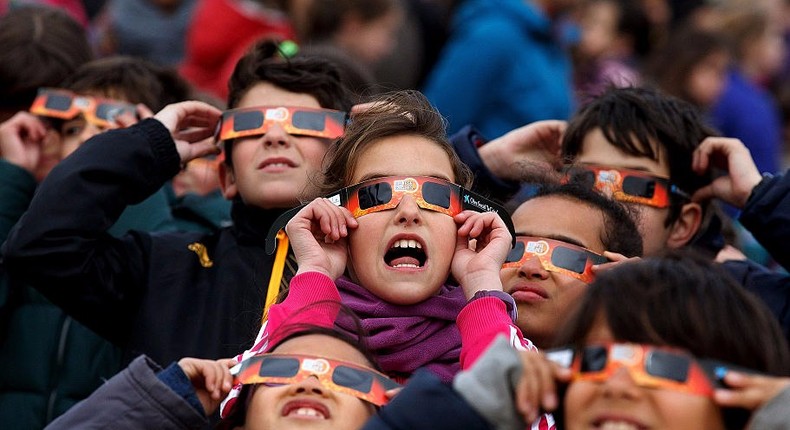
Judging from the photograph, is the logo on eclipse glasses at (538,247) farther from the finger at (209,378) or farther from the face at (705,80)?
the face at (705,80)

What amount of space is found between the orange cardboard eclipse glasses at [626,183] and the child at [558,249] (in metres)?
0.17

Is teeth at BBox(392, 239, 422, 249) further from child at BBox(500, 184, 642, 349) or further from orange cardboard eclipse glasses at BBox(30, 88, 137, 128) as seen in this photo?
orange cardboard eclipse glasses at BBox(30, 88, 137, 128)

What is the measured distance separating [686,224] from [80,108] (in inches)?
93.9

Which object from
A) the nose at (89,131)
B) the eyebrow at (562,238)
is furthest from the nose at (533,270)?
the nose at (89,131)

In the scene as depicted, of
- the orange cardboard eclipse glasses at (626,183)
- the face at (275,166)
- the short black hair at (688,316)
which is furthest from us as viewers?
the orange cardboard eclipse glasses at (626,183)

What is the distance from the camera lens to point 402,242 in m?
4.18

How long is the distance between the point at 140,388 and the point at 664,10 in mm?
8606

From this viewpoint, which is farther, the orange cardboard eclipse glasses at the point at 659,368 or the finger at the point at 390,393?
the finger at the point at 390,393

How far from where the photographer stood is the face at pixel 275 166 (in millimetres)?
4922

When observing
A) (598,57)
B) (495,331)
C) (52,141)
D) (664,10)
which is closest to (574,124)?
(495,331)

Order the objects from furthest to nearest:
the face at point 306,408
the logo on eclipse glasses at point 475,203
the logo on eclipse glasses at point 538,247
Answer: the logo on eclipse glasses at point 538,247 → the logo on eclipse glasses at point 475,203 → the face at point 306,408

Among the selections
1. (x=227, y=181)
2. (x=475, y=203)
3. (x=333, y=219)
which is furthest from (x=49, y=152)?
(x=475, y=203)

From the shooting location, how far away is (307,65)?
17.4 feet

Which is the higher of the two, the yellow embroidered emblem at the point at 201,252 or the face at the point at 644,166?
the face at the point at 644,166
